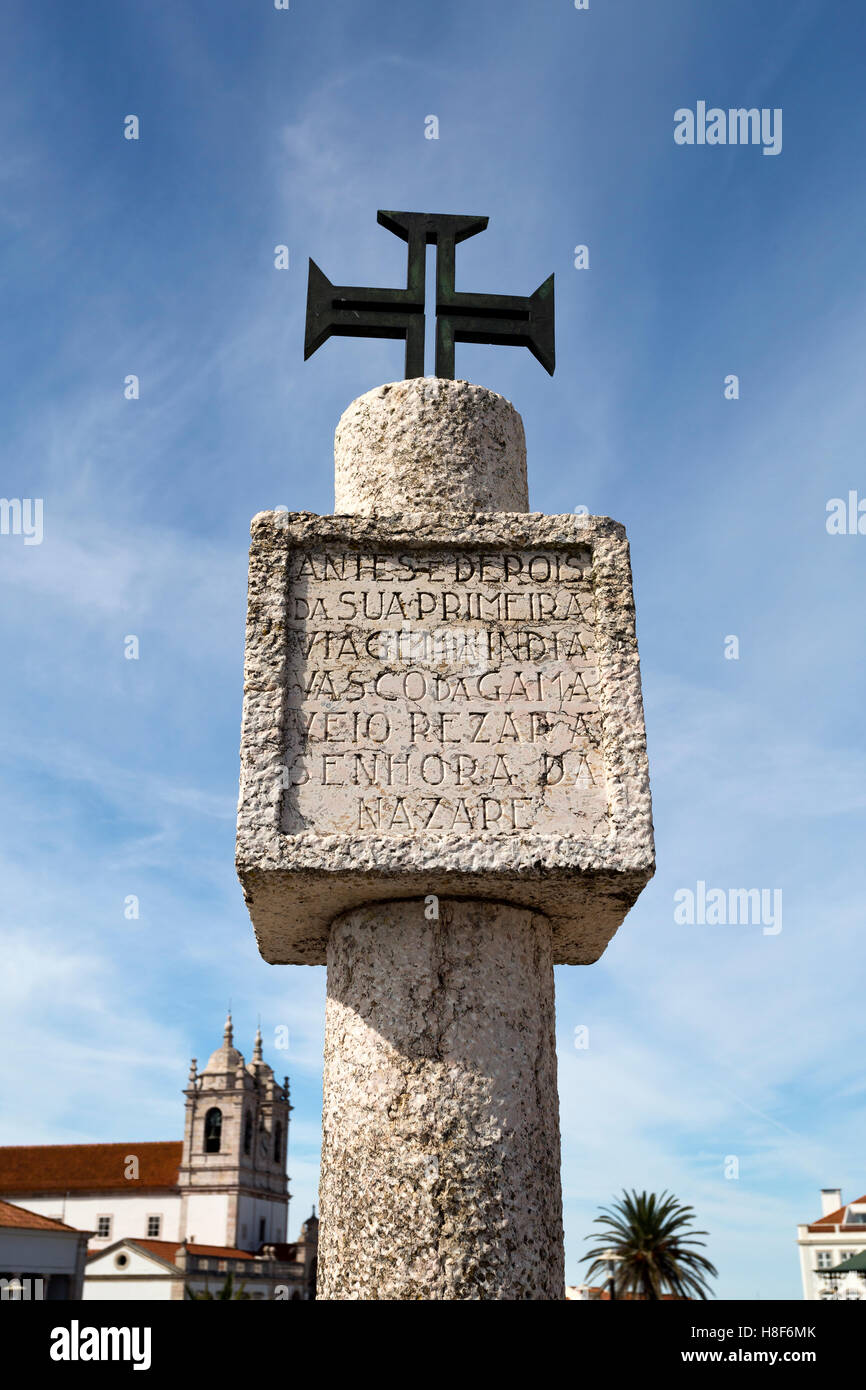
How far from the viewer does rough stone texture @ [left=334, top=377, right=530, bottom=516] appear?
4141mm

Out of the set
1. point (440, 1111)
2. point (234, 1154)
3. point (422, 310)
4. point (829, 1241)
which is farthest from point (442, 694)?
point (234, 1154)

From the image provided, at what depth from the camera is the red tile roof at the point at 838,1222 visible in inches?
2296

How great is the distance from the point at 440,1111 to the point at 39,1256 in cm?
4654

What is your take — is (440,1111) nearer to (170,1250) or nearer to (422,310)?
(422,310)

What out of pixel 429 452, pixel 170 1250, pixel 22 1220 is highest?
pixel 429 452

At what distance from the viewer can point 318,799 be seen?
11.9 ft

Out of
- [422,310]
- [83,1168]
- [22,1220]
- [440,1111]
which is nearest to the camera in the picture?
[440,1111]

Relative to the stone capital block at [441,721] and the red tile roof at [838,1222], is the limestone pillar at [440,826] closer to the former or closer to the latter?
the stone capital block at [441,721]

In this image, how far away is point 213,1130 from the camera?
8400 centimetres

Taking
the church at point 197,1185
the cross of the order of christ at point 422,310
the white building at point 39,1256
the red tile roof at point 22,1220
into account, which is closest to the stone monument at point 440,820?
the cross of the order of christ at point 422,310

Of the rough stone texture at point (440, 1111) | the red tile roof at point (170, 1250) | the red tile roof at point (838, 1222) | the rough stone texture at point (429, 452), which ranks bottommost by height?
the red tile roof at point (170, 1250)

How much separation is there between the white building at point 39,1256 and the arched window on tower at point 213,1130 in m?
38.6

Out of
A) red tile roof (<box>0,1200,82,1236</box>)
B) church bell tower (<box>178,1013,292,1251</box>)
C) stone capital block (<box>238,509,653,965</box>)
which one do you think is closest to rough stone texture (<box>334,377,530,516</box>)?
stone capital block (<box>238,509,653,965</box>)

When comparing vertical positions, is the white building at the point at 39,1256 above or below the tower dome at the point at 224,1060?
below
